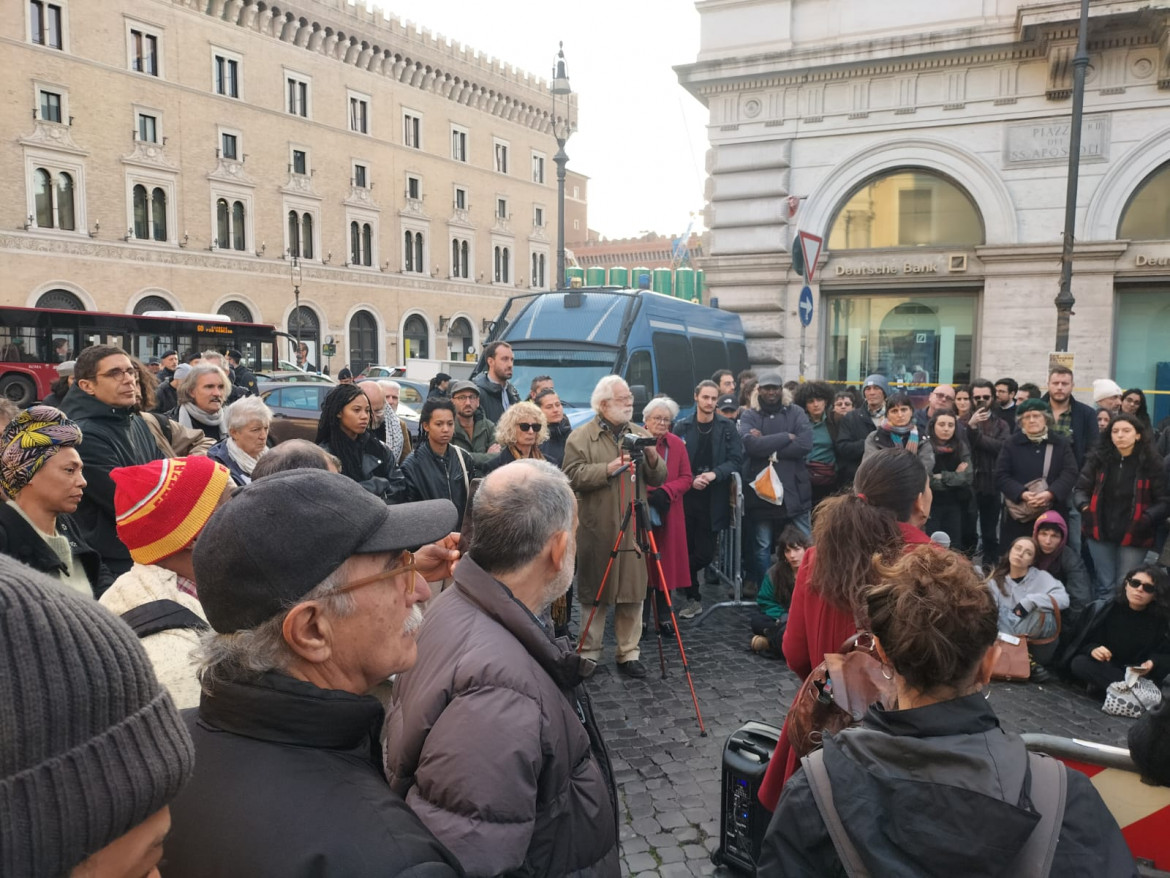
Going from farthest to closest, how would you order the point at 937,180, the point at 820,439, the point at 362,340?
the point at 362,340
the point at 937,180
the point at 820,439

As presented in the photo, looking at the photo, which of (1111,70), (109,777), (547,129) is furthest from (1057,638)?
(547,129)

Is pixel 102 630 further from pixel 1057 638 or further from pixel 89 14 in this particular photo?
pixel 89 14

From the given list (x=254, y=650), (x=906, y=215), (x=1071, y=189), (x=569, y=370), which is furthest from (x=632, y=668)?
(x=906, y=215)

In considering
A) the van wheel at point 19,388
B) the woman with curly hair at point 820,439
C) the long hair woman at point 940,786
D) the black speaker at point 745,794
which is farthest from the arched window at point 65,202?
the long hair woman at point 940,786

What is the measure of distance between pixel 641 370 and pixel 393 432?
185 inches

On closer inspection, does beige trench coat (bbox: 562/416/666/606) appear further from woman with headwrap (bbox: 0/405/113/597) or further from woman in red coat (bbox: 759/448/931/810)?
woman with headwrap (bbox: 0/405/113/597)

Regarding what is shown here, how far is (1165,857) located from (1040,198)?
1351cm

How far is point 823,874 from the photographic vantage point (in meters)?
1.63

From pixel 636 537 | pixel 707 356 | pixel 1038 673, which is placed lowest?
pixel 1038 673

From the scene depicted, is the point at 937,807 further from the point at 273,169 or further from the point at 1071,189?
the point at 273,169

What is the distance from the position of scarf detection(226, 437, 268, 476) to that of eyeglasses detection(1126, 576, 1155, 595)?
5.50 meters

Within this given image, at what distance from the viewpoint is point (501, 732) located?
5.79 ft

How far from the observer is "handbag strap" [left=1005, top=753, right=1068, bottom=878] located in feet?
4.87

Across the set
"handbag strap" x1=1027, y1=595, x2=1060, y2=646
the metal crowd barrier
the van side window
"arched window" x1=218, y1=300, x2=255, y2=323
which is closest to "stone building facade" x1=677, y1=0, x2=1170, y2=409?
the van side window
